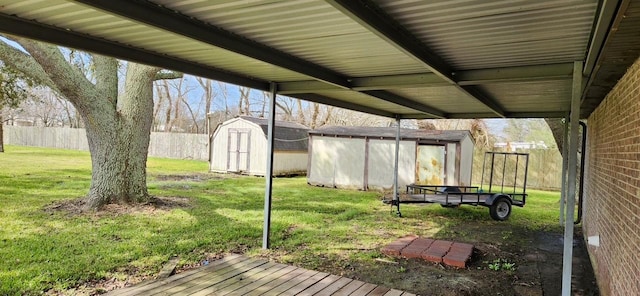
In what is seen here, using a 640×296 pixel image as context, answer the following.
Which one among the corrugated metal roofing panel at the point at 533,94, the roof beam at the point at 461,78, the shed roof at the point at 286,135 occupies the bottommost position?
the shed roof at the point at 286,135

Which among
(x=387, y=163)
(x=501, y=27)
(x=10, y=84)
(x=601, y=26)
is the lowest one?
(x=387, y=163)

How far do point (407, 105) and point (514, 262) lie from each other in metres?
3.04

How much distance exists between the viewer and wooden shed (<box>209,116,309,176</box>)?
52.1ft

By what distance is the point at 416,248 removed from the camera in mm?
5418

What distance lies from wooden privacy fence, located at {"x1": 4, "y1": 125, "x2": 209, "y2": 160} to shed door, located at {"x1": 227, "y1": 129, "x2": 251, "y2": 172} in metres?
6.86

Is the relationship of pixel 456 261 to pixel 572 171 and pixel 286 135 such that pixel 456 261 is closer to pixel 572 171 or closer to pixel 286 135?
pixel 572 171

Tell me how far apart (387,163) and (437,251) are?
749 cm

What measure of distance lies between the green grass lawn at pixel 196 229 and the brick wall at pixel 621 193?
2.53m

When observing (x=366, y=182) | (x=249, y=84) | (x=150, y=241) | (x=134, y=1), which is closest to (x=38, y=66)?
(x=150, y=241)

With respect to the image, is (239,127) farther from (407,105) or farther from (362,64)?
(362,64)

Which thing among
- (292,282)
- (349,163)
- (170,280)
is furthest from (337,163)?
(170,280)

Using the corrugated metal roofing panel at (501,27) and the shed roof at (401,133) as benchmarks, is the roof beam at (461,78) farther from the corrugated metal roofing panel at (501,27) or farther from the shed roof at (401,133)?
the shed roof at (401,133)

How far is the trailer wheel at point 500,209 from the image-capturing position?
8321mm

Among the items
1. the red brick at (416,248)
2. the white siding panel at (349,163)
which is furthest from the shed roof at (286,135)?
the red brick at (416,248)
